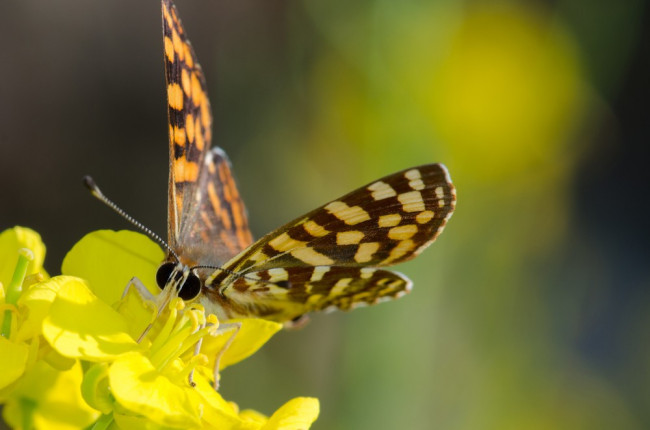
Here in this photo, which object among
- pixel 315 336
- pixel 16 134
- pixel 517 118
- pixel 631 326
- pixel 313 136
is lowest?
pixel 315 336

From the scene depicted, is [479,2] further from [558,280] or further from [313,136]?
[558,280]

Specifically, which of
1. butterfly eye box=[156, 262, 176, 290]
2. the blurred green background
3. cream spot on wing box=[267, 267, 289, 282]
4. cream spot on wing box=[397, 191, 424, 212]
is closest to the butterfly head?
butterfly eye box=[156, 262, 176, 290]

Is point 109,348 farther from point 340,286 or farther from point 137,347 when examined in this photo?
point 340,286

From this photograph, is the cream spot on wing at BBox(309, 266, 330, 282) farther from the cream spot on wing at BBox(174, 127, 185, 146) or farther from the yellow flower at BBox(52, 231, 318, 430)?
the cream spot on wing at BBox(174, 127, 185, 146)

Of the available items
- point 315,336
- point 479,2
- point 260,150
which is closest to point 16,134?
point 260,150

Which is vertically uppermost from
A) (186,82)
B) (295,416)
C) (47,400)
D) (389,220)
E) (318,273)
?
(186,82)

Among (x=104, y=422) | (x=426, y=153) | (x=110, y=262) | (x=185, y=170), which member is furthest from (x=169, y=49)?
(x=426, y=153)

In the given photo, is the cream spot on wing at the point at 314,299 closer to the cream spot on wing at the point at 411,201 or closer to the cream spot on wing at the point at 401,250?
the cream spot on wing at the point at 401,250
